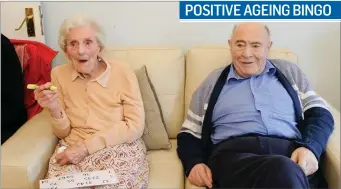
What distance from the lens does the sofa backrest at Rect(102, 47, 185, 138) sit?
1.99m

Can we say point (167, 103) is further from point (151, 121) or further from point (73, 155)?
point (73, 155)

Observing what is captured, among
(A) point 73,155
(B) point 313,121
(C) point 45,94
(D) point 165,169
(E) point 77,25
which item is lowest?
(D) point 165,169

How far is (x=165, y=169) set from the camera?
1.75m

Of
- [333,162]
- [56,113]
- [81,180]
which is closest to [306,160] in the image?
[333,162]

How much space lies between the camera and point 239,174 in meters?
1.50

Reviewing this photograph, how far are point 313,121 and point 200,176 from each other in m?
0.56

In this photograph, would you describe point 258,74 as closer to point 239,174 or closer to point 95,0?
point 239,174

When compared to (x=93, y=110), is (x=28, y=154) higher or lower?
lower

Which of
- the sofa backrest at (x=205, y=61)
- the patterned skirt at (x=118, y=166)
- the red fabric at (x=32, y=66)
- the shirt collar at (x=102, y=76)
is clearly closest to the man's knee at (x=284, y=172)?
the patterned skirt at (x=118, y=166)

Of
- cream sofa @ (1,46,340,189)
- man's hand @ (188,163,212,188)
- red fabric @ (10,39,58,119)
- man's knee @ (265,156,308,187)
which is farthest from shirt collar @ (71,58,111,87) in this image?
man's knee @ (265,156,308,187)

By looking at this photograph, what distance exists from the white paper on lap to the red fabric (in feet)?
2.24

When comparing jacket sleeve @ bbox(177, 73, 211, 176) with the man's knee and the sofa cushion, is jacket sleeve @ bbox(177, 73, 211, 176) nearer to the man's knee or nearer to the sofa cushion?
the sofa cushion

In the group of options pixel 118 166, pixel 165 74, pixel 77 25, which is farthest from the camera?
pixel 165 74

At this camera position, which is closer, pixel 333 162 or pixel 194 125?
pixel 333 162
